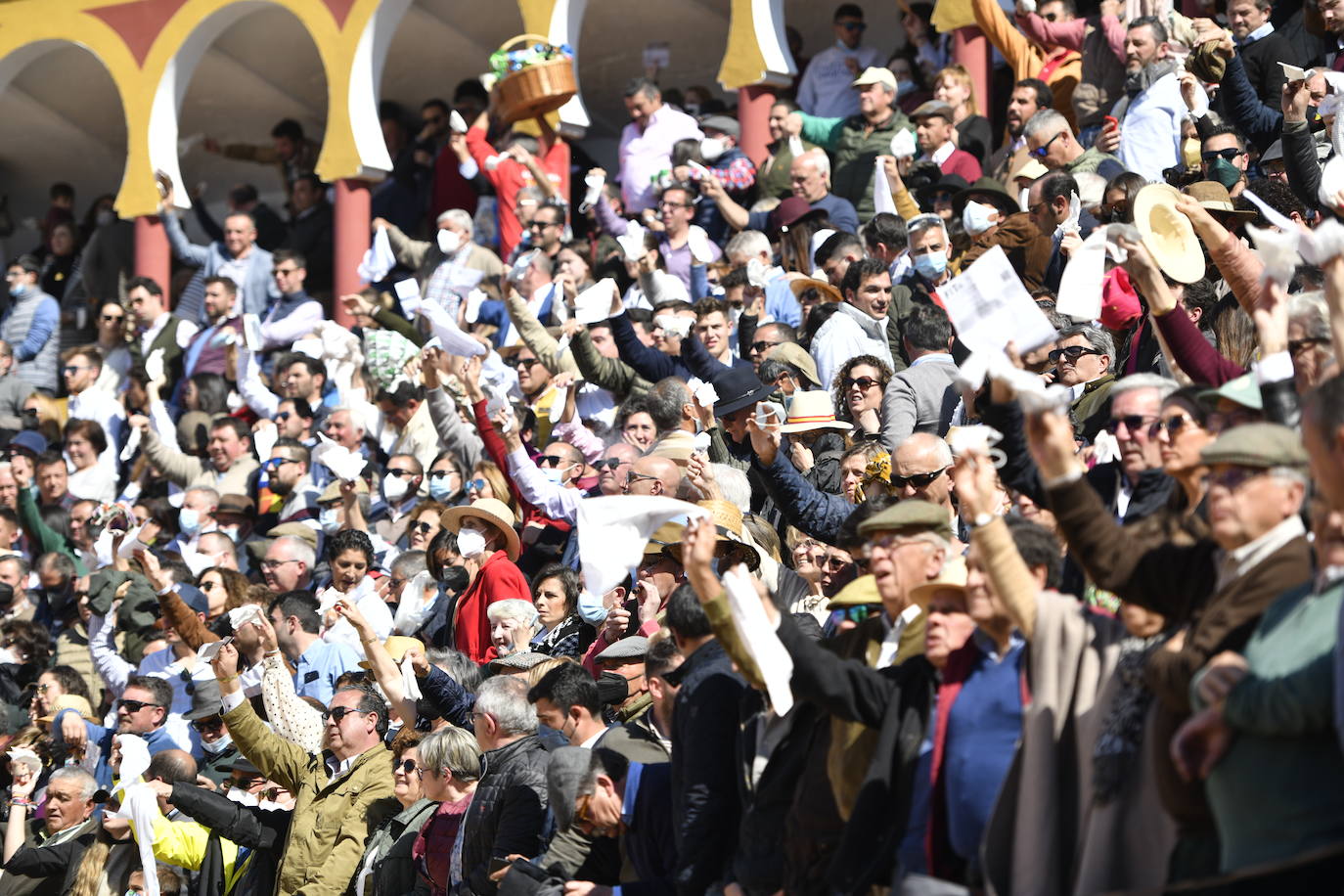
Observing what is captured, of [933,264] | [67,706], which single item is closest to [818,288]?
[933,264]

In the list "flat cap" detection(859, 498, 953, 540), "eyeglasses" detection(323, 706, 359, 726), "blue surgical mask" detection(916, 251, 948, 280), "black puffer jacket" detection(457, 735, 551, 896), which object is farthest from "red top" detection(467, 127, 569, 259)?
"flat cap" detection(859, 498, 953, 540)

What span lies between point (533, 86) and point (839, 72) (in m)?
2.18

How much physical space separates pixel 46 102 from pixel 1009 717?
1640cm

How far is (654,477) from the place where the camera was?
7.70 metres

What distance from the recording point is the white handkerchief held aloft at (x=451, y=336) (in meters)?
9.25

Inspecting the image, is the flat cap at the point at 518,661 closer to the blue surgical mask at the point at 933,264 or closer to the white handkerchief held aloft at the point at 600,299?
the white handkerchief held aloft at the point at 600,299

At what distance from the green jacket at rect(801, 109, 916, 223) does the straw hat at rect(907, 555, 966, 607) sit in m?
6.61

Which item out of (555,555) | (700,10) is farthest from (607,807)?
(700,10)

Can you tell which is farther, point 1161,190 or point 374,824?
point 374,824

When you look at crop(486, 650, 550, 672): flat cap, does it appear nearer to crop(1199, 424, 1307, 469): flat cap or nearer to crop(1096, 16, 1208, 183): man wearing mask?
crop(1199, 424, 1307, 469): flat cap

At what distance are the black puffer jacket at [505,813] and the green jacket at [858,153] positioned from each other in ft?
18.8

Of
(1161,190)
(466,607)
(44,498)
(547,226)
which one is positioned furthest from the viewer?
(44,498)

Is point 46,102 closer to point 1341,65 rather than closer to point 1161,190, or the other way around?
point 1341,65

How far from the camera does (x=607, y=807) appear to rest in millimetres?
6070
